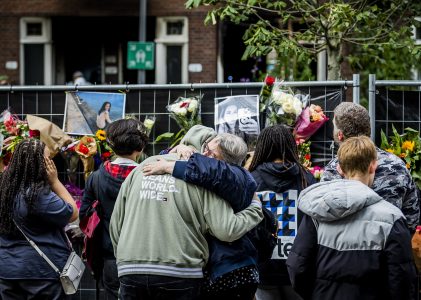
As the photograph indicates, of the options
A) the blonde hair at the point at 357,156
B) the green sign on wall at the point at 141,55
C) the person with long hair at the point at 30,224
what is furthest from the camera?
the green sign on wall at the point at 141,55

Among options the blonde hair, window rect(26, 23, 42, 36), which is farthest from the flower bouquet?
window rect(26, 23, 42, 36)

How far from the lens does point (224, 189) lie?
4.87m

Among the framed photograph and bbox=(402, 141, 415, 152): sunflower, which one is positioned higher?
the framed photograph

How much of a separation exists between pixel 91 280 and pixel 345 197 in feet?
10.6

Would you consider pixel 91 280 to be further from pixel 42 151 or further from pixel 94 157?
pixel 42 151

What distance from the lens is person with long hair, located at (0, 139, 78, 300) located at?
5.49 meters

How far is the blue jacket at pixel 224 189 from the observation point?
4.84 meters

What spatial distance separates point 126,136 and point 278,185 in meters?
1.12

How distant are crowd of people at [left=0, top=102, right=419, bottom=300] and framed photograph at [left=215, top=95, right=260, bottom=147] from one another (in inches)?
41.7

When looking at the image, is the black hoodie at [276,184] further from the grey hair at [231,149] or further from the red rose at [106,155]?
the red rose at [106,155]

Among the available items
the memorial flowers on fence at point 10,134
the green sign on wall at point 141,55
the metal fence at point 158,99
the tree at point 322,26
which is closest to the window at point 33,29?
the green sign on wall at point 141,55

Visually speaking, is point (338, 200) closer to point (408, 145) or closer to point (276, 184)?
point (276, 184)

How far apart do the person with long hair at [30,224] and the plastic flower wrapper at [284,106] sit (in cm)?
209

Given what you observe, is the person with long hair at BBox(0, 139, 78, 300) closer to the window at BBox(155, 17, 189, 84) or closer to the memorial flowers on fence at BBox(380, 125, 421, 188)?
the memorial flowers on fence at BBox(380, 125, 421, 188)
